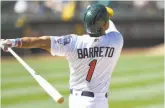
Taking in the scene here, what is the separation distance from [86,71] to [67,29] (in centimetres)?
1650

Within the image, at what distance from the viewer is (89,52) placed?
4.58m

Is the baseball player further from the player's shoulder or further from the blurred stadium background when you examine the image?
the blurred stadium background

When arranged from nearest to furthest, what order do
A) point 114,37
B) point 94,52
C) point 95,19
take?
point 95,19 → point 94,52 → point 114,37

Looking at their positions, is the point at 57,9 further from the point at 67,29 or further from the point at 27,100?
the point at 27,100

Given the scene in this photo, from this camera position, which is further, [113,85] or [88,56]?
[113,85]

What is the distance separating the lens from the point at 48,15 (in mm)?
21031

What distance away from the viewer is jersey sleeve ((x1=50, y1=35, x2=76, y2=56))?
4480 mm

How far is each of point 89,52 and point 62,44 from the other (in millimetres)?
296

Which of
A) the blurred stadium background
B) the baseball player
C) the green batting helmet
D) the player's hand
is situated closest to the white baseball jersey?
the baseball player

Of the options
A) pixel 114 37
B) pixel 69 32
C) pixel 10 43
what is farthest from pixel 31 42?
pixel 69 32

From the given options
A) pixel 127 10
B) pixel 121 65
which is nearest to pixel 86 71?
pixel 121 65

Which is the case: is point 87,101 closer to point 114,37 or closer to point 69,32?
point 114,37

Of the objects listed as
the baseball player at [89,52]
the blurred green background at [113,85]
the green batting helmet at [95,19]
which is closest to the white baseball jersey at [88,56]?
the baseball player at [89,52]

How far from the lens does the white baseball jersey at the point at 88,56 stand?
14.8ft
